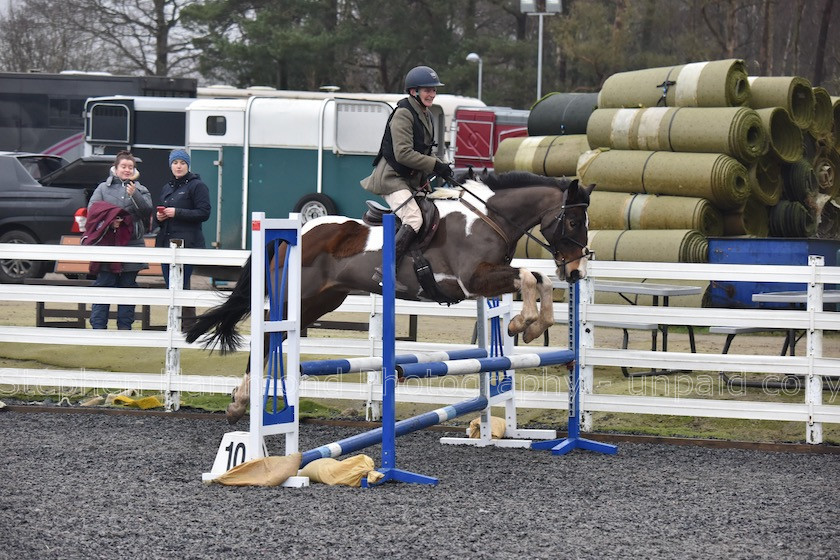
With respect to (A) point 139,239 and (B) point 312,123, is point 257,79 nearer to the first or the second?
(B) point 312,123

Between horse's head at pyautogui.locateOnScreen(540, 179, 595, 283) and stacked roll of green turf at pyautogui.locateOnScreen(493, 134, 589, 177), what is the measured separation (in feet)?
28.8

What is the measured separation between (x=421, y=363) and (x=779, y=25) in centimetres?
3777

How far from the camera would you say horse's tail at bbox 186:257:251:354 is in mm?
7863

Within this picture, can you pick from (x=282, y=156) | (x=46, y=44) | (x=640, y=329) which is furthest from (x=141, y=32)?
(x=640, y=329)

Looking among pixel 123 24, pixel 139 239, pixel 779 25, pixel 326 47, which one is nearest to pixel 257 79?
pixel 326 47

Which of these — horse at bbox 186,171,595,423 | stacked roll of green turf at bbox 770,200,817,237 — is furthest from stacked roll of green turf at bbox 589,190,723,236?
horse at bbox 186,171,595,423

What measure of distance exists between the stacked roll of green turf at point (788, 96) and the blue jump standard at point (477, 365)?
8535 millimetres

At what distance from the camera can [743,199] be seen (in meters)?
14.4

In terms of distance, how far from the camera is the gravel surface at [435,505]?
Result: 16.0ft

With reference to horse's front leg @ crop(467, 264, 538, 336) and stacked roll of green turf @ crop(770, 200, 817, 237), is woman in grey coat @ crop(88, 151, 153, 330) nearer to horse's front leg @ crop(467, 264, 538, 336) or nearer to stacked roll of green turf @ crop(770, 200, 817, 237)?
horse's front leg @ crop(467, 264, 538, 336)

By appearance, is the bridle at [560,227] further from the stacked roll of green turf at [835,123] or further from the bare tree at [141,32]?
the bare tree at [141,32]

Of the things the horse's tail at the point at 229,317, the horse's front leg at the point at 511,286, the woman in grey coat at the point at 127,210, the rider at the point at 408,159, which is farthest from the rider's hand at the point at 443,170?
the woman in grey coat at the point at 127,210

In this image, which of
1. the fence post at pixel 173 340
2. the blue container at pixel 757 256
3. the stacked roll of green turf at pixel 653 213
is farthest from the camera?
the stacked roll of green turf at pixel 653 213

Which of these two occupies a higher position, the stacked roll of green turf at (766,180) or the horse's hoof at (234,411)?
the stacked roll of green turf at (766,180)
